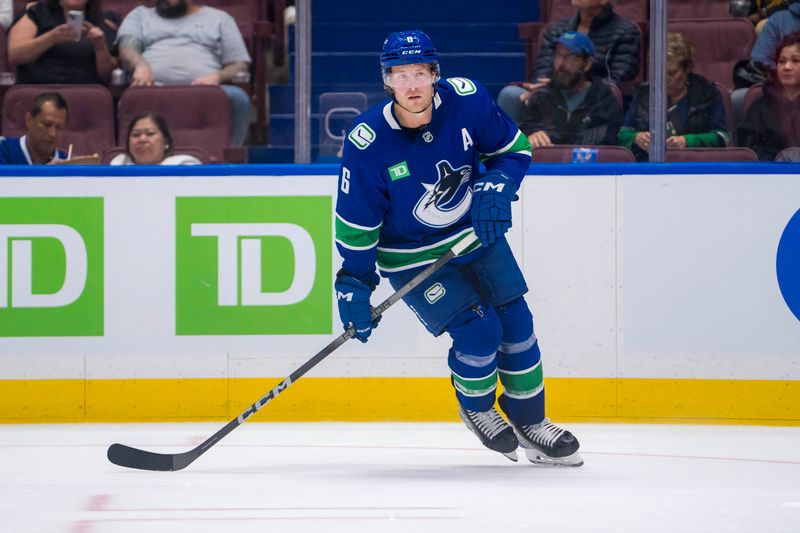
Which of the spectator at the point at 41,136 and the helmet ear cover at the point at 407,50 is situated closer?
the helmet ear cover at the point at 407,50

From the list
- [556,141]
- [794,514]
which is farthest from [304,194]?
[794,514]

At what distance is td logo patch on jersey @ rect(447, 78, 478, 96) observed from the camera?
3627mm

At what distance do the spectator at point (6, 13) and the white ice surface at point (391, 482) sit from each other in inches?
59.6

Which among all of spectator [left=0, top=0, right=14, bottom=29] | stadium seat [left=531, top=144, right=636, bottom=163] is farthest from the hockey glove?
spectator [left=0, top=0, right=14, bottom=29]

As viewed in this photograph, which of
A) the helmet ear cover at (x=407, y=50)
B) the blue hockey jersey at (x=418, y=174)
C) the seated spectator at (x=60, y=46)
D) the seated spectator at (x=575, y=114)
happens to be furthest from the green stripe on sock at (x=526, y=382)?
the seated spectator at (x=60, y=46)

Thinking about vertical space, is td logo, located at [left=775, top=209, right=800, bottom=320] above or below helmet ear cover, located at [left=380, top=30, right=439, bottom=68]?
below

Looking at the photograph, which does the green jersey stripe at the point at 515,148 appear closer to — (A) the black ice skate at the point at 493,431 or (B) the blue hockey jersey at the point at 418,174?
(B) the blue hockey jersey at the point at 418,174

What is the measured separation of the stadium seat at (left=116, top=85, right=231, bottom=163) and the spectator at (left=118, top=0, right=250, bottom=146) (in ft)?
0.29

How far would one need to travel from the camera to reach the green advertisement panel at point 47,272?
471 cm

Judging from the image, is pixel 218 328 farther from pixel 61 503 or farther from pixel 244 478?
pixel 61 503

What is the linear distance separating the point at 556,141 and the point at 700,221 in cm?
58

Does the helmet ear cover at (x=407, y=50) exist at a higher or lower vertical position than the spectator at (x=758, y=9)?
lower

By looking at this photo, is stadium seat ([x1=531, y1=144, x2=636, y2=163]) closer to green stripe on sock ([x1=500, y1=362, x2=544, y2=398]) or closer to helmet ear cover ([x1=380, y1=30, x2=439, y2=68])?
green stripe on sock ([x1=500, y1=362, x2=544, y2=398])

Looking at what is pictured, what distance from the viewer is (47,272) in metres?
4.71
